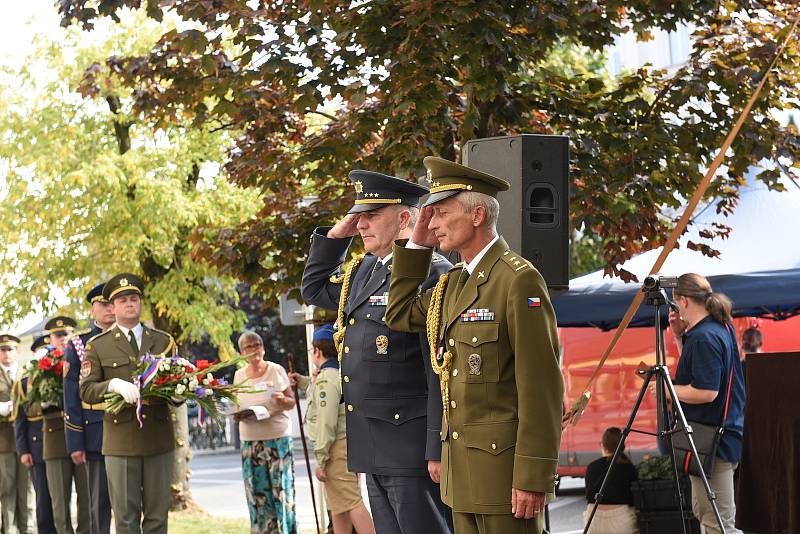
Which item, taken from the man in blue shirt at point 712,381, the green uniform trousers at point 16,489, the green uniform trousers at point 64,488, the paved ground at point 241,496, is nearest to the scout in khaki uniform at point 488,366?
the man in blue shirt at point 712,381

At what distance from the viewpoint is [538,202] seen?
6.77 metres

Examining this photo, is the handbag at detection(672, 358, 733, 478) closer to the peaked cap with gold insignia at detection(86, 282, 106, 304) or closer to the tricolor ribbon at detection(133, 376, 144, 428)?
the tricolor ribbon at detection(133, 376, 144, 428)

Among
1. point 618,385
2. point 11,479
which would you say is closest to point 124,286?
point 11,479

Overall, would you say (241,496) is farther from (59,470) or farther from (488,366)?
(488,366)

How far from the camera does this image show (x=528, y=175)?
22.1ft

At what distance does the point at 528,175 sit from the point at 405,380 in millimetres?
1942

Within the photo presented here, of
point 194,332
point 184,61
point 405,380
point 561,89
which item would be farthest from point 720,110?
point 194,332

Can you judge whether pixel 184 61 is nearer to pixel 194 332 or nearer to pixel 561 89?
pixel 561 89

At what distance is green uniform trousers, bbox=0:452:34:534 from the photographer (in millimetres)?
A: 13617

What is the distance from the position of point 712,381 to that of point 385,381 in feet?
10.5

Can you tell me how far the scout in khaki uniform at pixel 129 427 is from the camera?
27.5ft

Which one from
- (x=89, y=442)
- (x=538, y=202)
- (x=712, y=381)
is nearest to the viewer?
(x=538, y=202)

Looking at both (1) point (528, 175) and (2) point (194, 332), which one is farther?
(2) point (194, 332)

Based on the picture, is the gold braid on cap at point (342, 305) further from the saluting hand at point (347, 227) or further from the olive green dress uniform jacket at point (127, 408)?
the olive green dress uniform jacket at point (127, 408)
